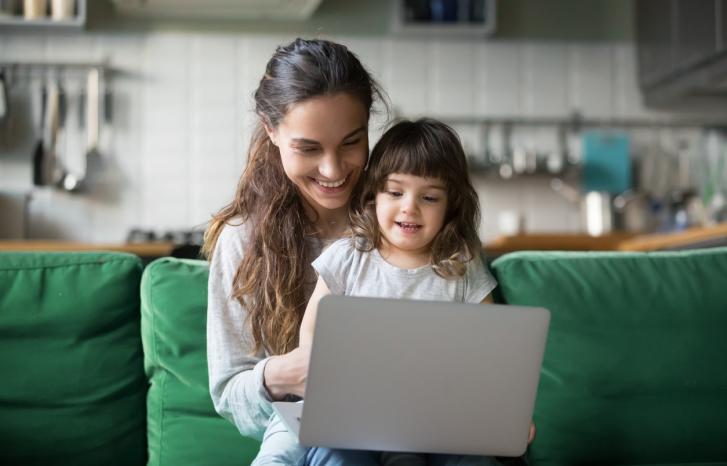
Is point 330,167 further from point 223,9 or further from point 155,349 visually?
point 223,9

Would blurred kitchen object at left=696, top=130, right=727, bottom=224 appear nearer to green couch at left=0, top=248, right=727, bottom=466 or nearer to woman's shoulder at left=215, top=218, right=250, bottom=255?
green couch at left=0, top=248, right=727, bottom=466

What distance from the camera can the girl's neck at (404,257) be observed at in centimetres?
174

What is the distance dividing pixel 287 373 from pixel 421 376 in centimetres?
25

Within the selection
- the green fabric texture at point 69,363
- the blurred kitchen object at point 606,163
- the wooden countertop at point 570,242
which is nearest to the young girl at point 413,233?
the green fabric texture at point 69,363

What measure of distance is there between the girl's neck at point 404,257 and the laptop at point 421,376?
1.15 feet

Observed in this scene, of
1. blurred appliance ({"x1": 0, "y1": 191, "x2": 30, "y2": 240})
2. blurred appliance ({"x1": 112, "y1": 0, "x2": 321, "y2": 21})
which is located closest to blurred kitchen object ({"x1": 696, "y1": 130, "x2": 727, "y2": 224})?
blurred appliance ({"x1": 112, "y1": 0, "x2": 321, "y2": 21})

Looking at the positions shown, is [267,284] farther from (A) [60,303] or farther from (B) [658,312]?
(B) [658,312]

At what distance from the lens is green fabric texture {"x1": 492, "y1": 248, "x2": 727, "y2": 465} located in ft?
6.42

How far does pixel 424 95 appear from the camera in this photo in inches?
203

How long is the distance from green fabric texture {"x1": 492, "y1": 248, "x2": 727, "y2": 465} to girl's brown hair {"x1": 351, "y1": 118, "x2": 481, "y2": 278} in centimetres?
27

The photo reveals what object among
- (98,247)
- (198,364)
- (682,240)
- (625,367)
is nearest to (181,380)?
(198,364)

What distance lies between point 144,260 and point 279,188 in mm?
447

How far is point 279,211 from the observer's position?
1829 millimetres

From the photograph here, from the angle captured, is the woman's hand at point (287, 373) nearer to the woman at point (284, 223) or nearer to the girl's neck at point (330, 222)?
the woman at point (284, 223)
